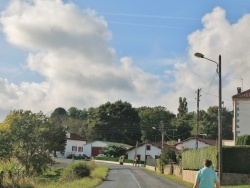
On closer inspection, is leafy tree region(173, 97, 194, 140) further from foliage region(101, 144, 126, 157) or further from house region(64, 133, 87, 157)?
foliage region(101, 144, 126, 157)

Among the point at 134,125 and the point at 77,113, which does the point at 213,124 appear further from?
the point at 77,113

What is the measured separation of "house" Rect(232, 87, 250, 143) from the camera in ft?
149

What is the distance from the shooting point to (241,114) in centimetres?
4591

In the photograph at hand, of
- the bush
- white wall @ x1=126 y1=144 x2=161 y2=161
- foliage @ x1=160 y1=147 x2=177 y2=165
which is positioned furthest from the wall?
white wall @ x1=126 y1=144 x2=161 y2=161

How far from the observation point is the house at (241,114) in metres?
45.5

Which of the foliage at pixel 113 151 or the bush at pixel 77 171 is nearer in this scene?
the bush at pixel 77 171

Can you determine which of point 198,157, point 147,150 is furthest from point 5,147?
point 147,150

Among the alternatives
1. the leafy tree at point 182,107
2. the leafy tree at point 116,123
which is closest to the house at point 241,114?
the leafy tree at point 116,123

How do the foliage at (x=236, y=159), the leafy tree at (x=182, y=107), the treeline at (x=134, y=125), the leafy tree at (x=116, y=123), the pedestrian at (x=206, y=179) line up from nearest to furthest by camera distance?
the pedestrian at (x=206, y=179) < the foliage at (x=236, y=159) < the treeline at (x=134, y=125) < the leafy tree at (x=116, y=123) < the leafy tree at (x=182, y=107)

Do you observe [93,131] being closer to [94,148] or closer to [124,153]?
[94,148]

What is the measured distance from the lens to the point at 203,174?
12.2 meters

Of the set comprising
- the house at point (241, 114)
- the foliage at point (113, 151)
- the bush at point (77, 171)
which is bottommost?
the bush at point (77, 171)

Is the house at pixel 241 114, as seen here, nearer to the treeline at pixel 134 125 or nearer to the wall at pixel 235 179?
the wall at pixel 235 179

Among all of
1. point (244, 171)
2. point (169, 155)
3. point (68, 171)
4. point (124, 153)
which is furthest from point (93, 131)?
point (244, 171)
